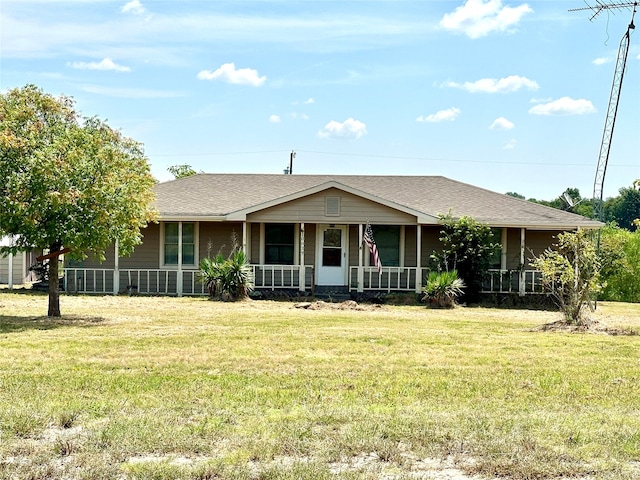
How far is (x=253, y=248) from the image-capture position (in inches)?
877

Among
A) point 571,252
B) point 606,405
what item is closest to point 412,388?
point 606,405

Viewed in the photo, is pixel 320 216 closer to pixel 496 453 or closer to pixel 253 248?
pixel 253 248

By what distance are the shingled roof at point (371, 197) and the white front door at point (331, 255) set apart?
1469 mm

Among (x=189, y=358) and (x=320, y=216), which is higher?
(x=320, y=216)

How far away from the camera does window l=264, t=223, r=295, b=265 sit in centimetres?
2222

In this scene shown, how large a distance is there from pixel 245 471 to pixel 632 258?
24.2m

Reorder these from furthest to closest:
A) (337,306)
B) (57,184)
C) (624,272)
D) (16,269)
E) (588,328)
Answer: (624,272), (16,269), (337,306), (588,328), (57,184)

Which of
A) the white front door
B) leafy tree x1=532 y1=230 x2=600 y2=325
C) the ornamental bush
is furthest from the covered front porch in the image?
leafy tree x1=532 y1=230 x2=600 y2=325

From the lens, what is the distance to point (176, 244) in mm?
22188

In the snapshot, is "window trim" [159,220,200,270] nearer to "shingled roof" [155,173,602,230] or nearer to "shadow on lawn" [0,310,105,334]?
"shingled roof" [155,173,602,230]

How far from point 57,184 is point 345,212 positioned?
32.1ft

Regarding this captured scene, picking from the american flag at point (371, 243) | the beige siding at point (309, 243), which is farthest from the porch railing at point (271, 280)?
the american flag at point (371, 243)

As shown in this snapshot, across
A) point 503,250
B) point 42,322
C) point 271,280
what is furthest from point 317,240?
point 42,322

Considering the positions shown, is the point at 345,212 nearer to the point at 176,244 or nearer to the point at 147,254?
the point at 176,244
